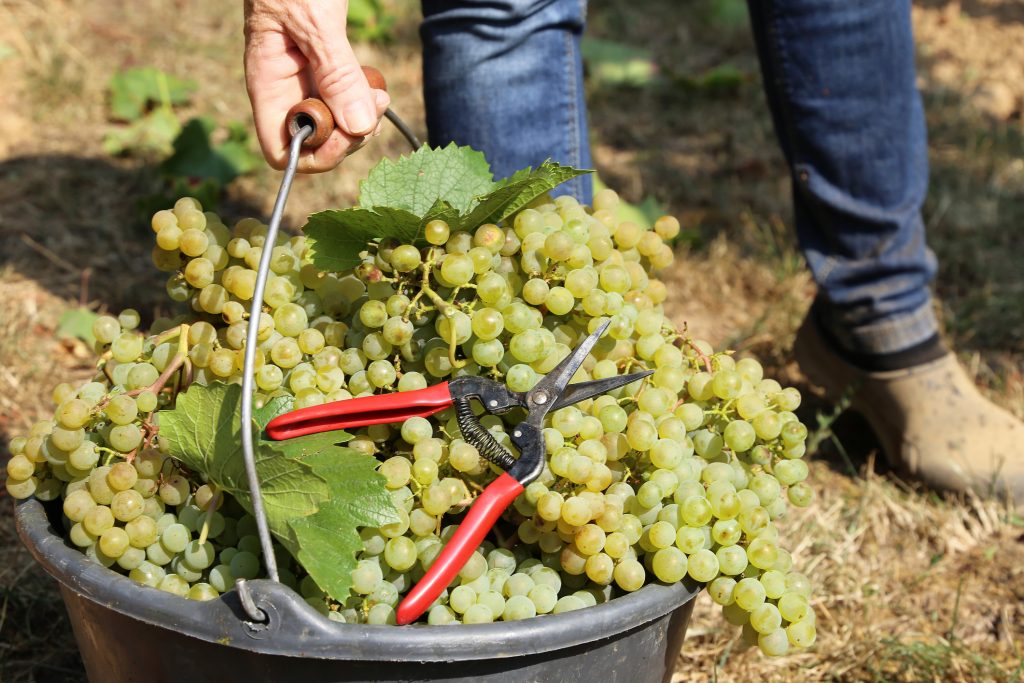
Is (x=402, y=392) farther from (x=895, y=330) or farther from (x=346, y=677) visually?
(x=895, y=330)

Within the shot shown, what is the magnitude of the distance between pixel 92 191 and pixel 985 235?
2.81 meters

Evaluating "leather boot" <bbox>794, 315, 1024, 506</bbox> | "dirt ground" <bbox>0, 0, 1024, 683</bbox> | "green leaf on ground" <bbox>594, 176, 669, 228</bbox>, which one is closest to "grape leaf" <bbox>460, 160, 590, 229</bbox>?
"dirt ground" <bbox>0, 0, 1024, 683</bbox>

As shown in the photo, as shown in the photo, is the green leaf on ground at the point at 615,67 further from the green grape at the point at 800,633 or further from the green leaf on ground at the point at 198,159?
the green grape at the point at 800,633

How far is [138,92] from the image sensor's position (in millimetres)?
3430

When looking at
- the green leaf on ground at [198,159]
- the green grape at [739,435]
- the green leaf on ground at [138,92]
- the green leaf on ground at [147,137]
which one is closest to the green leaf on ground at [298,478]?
the green grape at [739,435]

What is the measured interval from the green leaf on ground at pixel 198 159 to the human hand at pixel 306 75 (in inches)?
72.5

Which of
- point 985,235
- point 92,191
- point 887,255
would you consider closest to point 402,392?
point 887,255

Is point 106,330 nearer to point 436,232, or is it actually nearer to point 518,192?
point 436,232

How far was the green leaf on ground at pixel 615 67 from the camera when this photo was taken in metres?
4.17

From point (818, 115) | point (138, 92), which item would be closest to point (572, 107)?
point (818, 115)

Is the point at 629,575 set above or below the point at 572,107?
below

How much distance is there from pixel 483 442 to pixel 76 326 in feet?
5.37

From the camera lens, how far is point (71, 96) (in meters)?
3.53

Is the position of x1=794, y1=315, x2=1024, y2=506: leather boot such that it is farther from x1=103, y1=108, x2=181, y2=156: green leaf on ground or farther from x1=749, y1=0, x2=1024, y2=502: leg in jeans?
x1=103, y1=108, x2=181, y2=156: green leaf on ground
